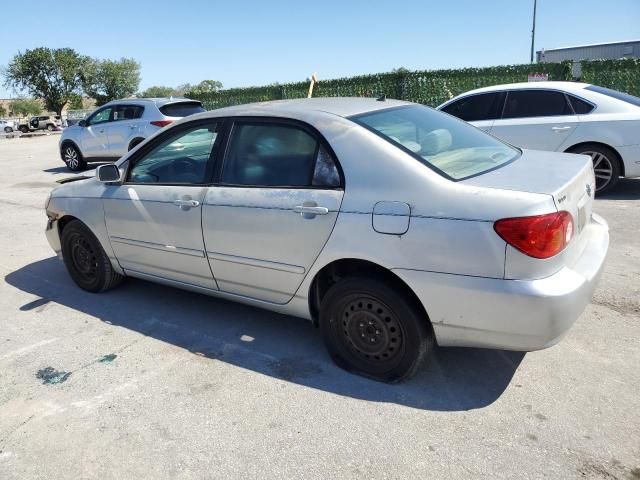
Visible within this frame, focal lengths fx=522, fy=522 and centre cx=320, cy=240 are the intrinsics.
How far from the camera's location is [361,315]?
9.97ft

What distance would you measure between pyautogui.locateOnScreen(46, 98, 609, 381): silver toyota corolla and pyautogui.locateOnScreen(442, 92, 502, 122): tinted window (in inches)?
170

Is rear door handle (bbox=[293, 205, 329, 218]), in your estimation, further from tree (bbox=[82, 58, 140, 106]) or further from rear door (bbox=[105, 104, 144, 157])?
tree (bbox=[82, 58, 140, 106])

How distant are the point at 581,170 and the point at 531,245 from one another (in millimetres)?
897

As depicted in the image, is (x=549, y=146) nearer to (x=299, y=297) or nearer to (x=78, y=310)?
(x=299, y=297)

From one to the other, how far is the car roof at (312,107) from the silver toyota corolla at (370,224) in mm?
16

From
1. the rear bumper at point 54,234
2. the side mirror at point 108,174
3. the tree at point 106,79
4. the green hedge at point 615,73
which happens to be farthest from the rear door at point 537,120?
the tree at point 106,79

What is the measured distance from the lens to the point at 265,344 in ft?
12.0

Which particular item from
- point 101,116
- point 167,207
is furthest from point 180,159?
point 101,116

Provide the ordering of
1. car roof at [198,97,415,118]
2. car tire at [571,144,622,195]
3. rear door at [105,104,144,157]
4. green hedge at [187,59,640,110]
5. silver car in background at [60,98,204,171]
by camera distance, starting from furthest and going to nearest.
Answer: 1. green hedge at [187,59,640,110]
2. rear door at [105,104,144,157]
3. silver car in background at [60,98,204,171]
4. car tire at [571,144,622,195]
5. car roof at [198,97,415,118]

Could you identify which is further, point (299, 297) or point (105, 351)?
point (105, 351)

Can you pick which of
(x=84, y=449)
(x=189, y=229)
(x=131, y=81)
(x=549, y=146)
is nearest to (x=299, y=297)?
(x=189, y=229)

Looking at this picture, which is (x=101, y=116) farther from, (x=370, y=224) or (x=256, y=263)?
(x=370, y=224)

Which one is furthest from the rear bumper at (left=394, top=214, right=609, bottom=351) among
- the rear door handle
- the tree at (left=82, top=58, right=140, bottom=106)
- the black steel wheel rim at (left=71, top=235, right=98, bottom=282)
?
the tree at (left=82, top=58, right=140, bottom=106)

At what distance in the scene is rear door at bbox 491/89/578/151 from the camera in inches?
281
